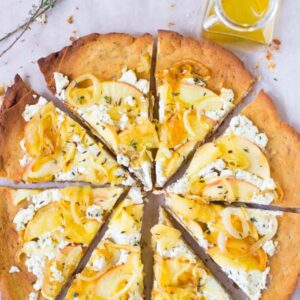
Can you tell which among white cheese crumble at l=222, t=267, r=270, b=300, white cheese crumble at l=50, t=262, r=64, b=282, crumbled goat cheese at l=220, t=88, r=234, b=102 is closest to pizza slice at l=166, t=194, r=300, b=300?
white cheese crumble at l=222, t=267, r=270, b=300

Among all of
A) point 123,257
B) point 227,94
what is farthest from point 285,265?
point 227,94

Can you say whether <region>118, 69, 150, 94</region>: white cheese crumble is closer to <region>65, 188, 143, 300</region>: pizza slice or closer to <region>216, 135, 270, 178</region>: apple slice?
<region>216, 135, 270, 178</region>: apple slice

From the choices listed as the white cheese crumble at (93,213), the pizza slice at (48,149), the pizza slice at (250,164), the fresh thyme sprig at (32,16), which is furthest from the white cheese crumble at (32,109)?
the pizza slice at (250,164)

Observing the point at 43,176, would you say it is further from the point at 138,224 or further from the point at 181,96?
the point at 181,96

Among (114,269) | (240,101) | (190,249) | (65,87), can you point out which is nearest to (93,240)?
(114,269)

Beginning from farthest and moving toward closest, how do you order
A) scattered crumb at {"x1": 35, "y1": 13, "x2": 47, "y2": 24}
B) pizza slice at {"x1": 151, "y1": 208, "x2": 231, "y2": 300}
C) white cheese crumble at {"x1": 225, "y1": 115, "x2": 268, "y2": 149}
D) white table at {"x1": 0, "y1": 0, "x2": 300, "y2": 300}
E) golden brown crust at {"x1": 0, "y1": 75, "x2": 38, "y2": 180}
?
scattered crumb at {"x1": 35, "y1": 13, "x2": 47, "y2": 24}
white table at {"x1": 0, "y1": 0, "x2": 300, "y2": 300}
golden brown crust at {"x1": 0, "y1": 75, "x2": 38, "y2": 180}
white cheese crumble at {"x1": 225, "y1": 115, "x2": 268, "y2": 149}
pizza slice at {"x1": 151, "y1": 208, "x2": 231, "y2": 300}

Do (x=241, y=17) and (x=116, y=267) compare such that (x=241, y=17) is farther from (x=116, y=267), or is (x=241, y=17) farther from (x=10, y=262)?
(x=10, y=262)
